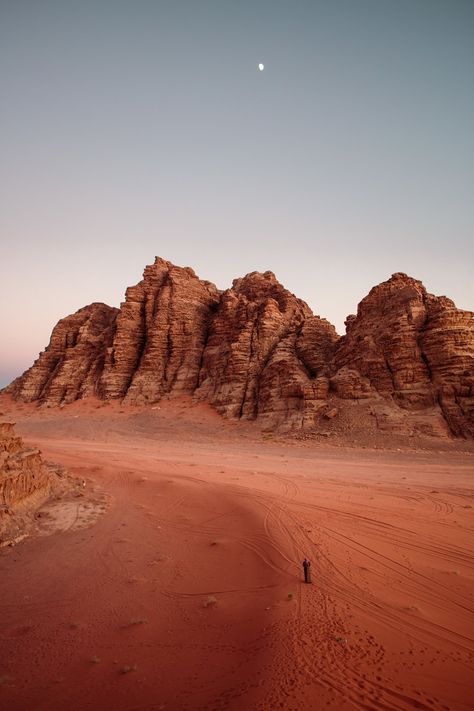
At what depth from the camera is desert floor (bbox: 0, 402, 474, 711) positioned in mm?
3482

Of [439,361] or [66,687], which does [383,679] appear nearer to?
[66,687]

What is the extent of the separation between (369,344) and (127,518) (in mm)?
26163

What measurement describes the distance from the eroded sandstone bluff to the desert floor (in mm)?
16003

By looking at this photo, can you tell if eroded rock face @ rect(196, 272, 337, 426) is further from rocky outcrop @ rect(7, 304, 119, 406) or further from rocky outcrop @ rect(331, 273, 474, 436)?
rocky outcrop @ rect(7, 304, 119, 406)

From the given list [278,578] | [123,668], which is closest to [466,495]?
[278,578]

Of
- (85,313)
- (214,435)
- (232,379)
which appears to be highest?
(85,313)

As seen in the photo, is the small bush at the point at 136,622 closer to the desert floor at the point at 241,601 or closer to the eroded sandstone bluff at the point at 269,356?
the desert floor at the point at 241,601

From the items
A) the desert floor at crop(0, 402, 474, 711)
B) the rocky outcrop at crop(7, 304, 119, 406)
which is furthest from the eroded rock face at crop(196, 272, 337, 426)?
the desert floor at crop(0, 402, 474, 711)

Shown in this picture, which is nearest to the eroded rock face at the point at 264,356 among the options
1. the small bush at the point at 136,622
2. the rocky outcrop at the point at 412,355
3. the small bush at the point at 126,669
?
the rocky outcrop at the point at 412,355

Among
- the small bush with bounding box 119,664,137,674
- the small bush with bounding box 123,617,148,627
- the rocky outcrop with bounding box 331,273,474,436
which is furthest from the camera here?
the rocky outcrop with bounding box 331,273,474,436

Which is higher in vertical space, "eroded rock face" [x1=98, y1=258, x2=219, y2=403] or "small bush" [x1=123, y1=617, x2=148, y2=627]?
"eroded rock face" [x1=98, y1=258, x2=219, y2=403]

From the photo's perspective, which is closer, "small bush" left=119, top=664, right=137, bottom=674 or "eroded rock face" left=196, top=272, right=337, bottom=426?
"small bush" left=119, top=664, right=137, bottom=674

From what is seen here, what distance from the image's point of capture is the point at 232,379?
37312 millimetres

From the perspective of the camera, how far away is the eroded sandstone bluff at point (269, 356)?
86.1 feet
